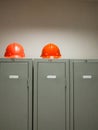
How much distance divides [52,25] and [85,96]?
54.5 inches

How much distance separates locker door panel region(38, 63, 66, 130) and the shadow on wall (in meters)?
1.12

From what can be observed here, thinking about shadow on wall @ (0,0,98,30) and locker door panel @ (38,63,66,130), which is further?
shadow on wall @ (0,0,98,30)

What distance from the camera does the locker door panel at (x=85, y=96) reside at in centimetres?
209

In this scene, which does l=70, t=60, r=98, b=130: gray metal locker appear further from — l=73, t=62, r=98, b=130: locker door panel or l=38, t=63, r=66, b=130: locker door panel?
l=38, t=63, r=66, b=130: locker door panel

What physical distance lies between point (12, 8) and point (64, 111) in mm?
1844

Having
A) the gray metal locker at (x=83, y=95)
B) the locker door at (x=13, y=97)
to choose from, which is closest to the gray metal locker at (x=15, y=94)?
the locker door at (x=13, y=97)

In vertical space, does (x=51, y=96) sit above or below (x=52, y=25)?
below

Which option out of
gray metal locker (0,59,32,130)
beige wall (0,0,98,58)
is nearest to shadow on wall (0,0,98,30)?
beige wall (0,0,98,58)

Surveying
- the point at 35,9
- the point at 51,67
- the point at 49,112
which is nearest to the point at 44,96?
the point at 49,112

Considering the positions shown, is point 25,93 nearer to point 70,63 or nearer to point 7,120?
point 7,120

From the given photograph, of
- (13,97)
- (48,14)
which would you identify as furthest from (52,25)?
(13,97)

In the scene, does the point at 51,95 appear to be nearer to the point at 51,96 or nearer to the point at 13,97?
the point at 51,96

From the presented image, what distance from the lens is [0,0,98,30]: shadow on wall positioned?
2850mm

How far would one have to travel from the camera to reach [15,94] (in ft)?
6.63
